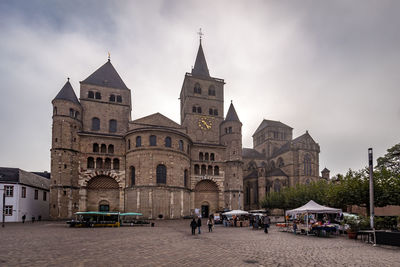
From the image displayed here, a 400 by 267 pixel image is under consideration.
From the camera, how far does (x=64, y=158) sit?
128ft

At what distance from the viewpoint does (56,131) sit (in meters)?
39.6

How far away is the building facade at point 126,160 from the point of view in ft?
128

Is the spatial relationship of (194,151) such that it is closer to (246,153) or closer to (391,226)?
(246,153)

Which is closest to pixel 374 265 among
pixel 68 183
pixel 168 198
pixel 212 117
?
pixel 168 198

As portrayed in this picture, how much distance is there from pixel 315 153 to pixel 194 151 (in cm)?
3188

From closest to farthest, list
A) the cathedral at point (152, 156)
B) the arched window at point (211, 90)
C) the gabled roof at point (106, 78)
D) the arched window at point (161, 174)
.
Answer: the cathedral at point (152, 156)
the arched window at point (161, 174)
the gabled roof at point (106, 78)
the arched window at point (211, 90)

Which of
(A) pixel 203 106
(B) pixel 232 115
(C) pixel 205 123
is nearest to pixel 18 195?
(C) pixel 205 123

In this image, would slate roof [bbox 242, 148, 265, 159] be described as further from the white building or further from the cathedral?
the white building

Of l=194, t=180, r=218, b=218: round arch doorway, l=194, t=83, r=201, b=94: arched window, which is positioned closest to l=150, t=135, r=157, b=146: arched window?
l=194, t=180, r=218, b=218: round arch doorway

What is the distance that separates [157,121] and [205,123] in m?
11.0

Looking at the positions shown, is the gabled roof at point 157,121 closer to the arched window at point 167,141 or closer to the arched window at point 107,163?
the arched window at point 167,141

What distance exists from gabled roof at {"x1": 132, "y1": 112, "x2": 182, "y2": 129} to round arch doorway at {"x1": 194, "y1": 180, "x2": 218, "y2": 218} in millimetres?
11678

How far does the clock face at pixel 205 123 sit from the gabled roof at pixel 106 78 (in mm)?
15812

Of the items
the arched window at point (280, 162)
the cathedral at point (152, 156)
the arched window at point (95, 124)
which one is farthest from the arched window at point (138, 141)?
the arched window at point (280, 162)
